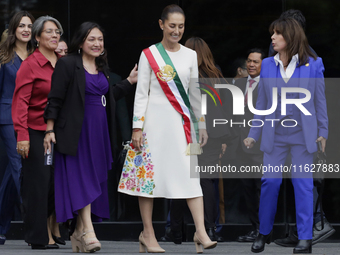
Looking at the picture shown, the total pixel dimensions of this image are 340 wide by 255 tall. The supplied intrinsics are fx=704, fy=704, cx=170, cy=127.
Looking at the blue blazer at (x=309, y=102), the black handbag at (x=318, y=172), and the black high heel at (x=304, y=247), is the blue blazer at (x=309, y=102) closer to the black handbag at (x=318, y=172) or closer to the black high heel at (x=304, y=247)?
the black handbag at (x=318, y=172)

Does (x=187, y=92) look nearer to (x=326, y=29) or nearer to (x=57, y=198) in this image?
(x=57, y=198)

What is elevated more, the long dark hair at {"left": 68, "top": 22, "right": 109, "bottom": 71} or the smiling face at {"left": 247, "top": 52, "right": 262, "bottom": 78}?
A: the long dark hair at {"left": 68, "top": 22, "right": 109, "bottom": 71}

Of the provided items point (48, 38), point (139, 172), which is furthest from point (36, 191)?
point (48, 38)

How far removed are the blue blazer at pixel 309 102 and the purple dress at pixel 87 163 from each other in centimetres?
136

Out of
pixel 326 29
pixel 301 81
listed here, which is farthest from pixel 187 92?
pixel 326 29

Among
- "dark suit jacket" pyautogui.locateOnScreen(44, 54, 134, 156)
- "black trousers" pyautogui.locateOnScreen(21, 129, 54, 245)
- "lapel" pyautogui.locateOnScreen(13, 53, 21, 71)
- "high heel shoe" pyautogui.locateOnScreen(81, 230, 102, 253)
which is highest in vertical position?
"lapel" pyautogui.locateOnScreen(13, 53, 21, 71)

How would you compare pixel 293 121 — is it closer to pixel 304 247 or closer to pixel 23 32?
pixel 304 247

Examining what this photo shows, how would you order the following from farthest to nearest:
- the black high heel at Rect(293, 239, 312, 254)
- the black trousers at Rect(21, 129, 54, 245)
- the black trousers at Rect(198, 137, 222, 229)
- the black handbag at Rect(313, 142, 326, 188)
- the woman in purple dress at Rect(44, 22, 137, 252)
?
the black trousers at Rect(198, 137, 222, 229) < the black handbag at Rect(313, 142, 326, 188) < the black trousers at Rect(21, 129, 54, 245) < the woman in purple dress at Rect(44, 22, 137, 252) < the black high heel at Rect(293, 239, 312, 254)

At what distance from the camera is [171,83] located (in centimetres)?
591

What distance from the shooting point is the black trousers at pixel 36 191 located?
630 cm

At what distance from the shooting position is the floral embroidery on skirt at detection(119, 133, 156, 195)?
5902mm

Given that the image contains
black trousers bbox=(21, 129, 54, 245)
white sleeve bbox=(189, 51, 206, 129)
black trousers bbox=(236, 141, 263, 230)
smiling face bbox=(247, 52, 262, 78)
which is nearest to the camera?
white sleeve bbox=(189, 51, 206, 129)

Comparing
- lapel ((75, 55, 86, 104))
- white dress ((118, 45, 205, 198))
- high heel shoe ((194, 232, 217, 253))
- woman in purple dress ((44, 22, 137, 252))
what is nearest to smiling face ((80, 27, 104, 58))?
woman in purple dress ((44, 22, 137, 252))

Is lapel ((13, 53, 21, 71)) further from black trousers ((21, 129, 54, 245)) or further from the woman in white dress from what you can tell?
the woman in white dress
